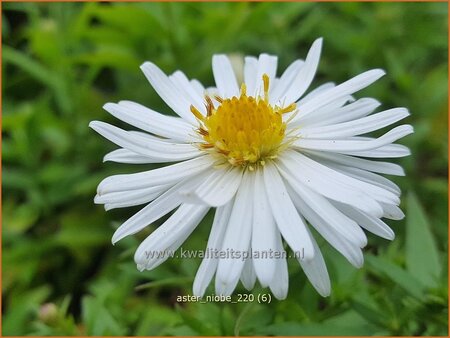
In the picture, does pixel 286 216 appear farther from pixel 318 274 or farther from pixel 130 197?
pixel 130 197

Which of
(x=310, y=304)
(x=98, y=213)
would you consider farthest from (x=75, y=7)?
(x=310, y=304)

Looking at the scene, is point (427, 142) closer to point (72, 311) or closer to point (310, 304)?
point (310, 304)

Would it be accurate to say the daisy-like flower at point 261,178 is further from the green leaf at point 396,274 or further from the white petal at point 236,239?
the green leaf at point 396,274

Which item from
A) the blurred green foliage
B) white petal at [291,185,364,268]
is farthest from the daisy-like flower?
the blurred green foliage

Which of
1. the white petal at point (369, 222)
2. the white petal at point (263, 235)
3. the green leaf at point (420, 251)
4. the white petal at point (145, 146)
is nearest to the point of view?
the white petal at point (263, 235)

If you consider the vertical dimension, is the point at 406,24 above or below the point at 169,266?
above

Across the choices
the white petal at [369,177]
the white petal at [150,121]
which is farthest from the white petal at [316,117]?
the white petal at [150,121]

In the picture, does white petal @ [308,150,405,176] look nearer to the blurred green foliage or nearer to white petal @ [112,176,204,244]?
white petal @ [112,176,204,244]
